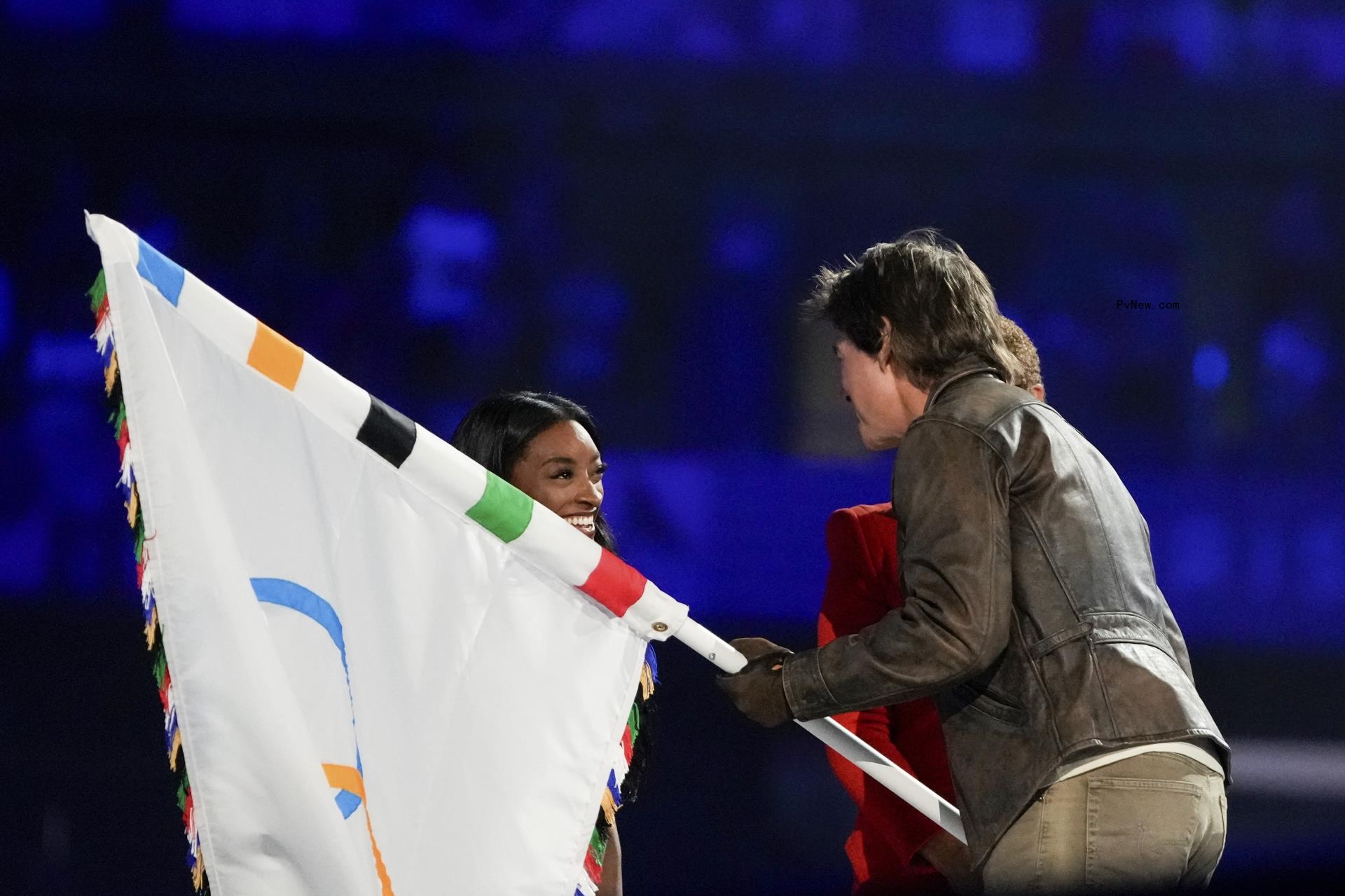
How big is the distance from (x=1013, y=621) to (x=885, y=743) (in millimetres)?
497

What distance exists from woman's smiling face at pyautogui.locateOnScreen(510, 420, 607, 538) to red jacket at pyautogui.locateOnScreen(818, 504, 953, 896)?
1.35 ft

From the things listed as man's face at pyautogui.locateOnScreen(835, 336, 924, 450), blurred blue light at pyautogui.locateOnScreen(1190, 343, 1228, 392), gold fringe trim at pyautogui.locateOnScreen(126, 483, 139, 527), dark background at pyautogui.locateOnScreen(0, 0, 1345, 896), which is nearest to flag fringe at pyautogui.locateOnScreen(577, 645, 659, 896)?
man's face at pyautogui.locateOnScreen(835, 336, 924, 450)

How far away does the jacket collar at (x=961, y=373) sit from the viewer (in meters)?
1.79

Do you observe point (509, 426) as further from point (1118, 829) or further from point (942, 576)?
point (1118, 829)

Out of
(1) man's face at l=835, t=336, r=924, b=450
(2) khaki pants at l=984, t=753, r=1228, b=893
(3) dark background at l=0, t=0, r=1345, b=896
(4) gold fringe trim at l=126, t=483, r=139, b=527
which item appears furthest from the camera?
(3) dark background at l=0, t=0, r=1345, b=896

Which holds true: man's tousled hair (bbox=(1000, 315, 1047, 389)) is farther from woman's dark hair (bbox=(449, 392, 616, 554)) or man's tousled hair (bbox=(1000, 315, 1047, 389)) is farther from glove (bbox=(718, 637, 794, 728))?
woman's dark hair (bbox=(449, 392, 616, 554))

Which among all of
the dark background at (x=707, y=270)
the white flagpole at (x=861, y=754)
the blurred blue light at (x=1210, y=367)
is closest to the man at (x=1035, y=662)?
the white flagpole at (x=861, y=754)

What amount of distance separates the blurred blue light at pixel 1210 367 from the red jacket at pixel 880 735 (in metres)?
2.59

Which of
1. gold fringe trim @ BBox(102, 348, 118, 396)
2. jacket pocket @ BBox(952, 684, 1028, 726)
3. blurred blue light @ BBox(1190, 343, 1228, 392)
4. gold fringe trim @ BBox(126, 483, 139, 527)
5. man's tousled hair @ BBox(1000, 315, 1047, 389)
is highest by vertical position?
blurred blue light @ BBox(1190, 343, 1228, 392)

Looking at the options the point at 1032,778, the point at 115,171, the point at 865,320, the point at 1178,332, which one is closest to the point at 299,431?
the point at 865,320

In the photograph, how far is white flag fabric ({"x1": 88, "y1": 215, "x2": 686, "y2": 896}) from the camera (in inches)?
68.1

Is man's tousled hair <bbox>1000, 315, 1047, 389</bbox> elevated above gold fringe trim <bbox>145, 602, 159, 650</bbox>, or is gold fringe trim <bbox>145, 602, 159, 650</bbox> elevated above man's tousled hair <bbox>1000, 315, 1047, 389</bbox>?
man's tousled hair <bbox>1000, 315, 1047, 389</bbox>

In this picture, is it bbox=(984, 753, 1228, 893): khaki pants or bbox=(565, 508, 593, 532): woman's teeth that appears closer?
bbox=(984, 753, 1228, 893): khaki pants

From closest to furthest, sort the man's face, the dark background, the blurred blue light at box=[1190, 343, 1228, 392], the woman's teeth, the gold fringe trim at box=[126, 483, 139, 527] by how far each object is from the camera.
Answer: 1. the gold fringe trim at box=[126, 483, 139, 527]
2. the man's face
3. the woman's teeth
4. the dark background
5. the blurred blue light at box=[1190, 343, 1228, 392]
